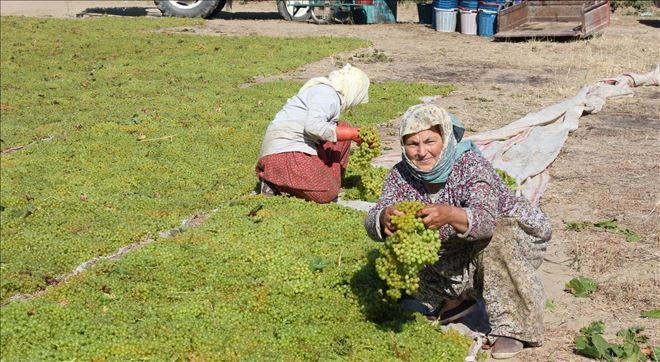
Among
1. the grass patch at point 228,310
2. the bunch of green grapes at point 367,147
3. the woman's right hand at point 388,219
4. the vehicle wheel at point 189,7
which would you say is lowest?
the grass patch at point 228,310

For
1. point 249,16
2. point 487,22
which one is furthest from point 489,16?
point 249,16

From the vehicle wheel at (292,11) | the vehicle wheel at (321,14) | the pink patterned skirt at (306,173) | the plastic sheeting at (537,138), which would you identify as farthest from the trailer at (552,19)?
the pink patterned skirt at (306,173)

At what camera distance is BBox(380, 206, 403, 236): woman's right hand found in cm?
458

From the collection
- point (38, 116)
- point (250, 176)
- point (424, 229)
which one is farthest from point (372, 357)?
point (38, 116)

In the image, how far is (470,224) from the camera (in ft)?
15.0

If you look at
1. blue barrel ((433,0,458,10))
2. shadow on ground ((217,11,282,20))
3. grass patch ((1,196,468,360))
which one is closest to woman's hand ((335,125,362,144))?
grass patch ((1,196,468,360))

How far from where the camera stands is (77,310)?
17.5 feet

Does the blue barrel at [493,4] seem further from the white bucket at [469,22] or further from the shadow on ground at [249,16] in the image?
the shadow on ground at [249,16]

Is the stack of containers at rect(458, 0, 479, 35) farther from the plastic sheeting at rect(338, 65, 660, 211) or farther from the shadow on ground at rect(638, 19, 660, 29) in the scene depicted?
the plastic sheeting at rect(338, 65, 660, 211)

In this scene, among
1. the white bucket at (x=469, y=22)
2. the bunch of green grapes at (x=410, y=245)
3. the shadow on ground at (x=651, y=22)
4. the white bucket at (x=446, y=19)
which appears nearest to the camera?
the bunch of green grapes at (x=410, y=245)

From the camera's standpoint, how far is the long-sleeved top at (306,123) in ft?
24.4

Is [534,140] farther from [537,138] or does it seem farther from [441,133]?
[441,133]

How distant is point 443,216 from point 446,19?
16774 millimetres

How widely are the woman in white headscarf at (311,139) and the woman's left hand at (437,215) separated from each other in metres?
3.00
